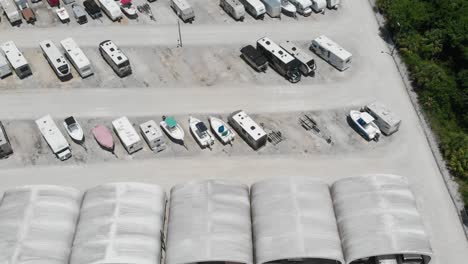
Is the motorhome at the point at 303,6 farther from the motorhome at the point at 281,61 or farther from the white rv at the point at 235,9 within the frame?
the motorhome at the point at 281,61

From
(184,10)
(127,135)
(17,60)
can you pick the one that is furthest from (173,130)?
(17,60)

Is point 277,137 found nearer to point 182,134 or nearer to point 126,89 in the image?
point 182,134

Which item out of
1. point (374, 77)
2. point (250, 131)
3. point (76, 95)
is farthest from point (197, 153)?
point (374, 77)

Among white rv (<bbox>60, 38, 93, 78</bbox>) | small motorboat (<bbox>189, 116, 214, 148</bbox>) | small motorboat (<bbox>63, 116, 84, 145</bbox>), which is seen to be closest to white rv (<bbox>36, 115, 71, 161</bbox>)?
small motorboat (<bbox>63, 116, 84, 145</bbox>)

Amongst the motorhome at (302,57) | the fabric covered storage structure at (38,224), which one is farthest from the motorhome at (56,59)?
the motorhome at (302,57)

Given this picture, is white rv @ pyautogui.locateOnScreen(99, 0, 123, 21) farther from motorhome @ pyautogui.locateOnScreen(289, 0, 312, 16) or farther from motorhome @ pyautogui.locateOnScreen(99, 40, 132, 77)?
motorhome @ pyautogui.locateOnScreen(289, 0, 312, 16)

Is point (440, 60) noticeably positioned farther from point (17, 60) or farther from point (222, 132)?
point (17, 60)
